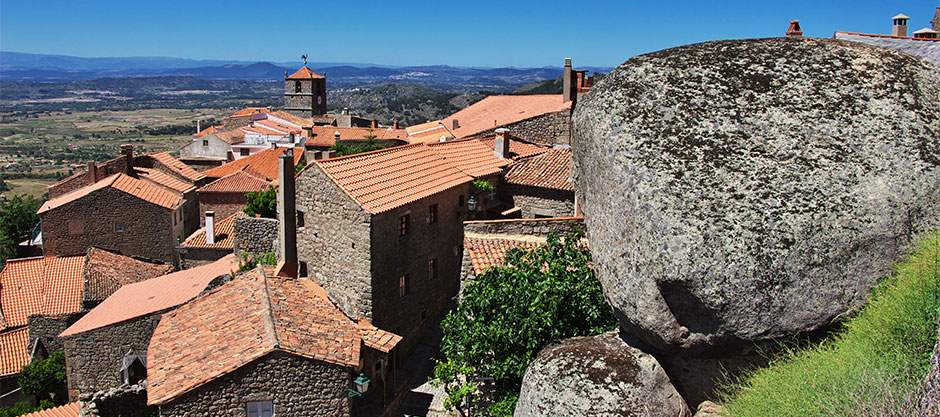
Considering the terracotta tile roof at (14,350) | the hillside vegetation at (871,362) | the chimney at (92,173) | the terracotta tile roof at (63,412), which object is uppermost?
the hillside vegetation at (871,362)

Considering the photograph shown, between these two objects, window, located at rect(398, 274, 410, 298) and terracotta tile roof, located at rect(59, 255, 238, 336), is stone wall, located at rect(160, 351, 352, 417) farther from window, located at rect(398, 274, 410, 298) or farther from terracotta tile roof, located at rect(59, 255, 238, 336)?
terracotta tile roof, located at rect(59, 255, 238, 336)

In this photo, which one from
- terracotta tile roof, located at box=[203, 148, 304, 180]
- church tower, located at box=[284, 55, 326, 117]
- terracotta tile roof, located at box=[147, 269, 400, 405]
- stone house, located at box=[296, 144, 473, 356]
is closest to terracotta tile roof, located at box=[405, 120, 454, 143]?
terracotta tile roof, located at box=[203, 148, 304, 180]

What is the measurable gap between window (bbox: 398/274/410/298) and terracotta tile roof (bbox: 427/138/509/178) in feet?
14.7

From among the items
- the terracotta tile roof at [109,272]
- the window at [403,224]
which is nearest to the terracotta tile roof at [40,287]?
the terracotta tile roof at [109,272]

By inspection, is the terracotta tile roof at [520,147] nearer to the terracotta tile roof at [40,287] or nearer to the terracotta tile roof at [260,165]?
the terracotta tile roof at [260,165]

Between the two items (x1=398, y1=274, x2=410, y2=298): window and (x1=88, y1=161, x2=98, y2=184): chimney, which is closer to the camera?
(x1=398, y1=274, x2=410, y2=298): window

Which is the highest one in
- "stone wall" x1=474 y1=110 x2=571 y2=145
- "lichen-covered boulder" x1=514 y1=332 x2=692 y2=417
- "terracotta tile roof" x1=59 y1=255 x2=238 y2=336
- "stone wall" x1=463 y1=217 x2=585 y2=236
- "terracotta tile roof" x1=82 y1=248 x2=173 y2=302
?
"stone wall" x1=474 y1=110 x2=571 y2=145

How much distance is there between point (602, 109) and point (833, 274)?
349 cm

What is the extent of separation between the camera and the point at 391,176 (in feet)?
66.1

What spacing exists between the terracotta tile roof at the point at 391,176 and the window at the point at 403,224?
1.78 ft

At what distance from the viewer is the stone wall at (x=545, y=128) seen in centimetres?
3216

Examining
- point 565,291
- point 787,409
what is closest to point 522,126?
point 565,291

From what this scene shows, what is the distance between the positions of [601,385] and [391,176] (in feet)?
40.4

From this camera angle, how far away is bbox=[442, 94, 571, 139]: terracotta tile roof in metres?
34.0
